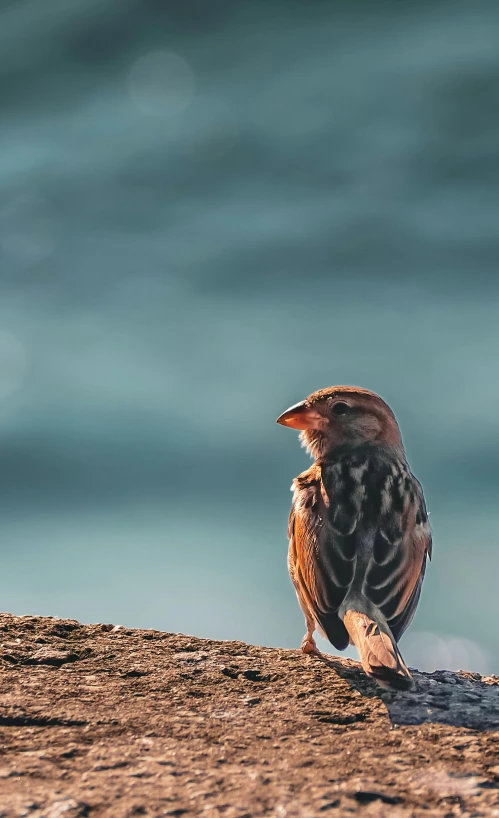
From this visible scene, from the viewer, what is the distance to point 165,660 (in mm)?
3770

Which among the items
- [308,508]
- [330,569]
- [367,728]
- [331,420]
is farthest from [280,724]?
[331,420]

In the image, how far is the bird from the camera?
4.19 m

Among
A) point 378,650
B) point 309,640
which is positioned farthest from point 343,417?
point 378,650

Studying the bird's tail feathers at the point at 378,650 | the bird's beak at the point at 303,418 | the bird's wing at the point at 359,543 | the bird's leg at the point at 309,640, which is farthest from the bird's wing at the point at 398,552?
the bird's beak at the point at 303,418

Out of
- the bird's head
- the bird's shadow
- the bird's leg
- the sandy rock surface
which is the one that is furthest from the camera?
the bird's head

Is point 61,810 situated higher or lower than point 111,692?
lower

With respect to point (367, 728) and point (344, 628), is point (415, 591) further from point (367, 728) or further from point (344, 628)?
point (367, 728)

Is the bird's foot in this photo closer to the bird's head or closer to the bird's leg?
the bird's leg

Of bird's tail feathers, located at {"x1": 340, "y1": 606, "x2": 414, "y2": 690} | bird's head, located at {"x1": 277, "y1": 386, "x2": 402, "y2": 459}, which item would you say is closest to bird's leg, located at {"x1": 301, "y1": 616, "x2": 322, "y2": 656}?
bird's tail feathers, located at {"x1": 340, "y1": 606, "x2": 414, "y2": 690}

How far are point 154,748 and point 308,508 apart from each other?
2.38 metres

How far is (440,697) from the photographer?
340 centimetres

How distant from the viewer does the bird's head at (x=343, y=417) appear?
5805mm

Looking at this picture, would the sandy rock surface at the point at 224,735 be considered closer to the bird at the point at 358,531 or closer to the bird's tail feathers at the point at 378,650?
the bird's tail feathers at the point at 378,650

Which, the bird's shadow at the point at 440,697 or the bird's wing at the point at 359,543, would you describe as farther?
the bird's wing at the point at 359,543
